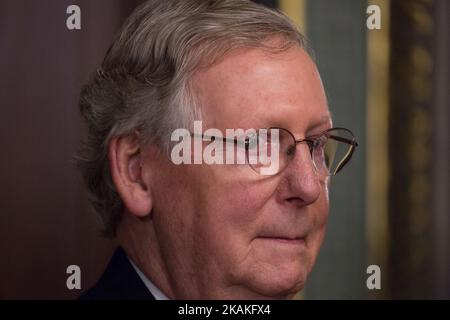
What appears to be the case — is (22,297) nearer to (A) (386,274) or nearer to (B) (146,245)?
Answer: (B) (146,245)

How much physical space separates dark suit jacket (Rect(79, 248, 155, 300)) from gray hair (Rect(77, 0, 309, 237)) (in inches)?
5.4

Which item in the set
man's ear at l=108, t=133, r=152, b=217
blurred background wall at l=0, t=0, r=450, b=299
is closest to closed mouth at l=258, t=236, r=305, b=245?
man's ear at l=108, t=133, r=152, b=217

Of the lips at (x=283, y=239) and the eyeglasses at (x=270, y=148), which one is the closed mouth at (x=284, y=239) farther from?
the eyeglasses at (x=270, y=148)

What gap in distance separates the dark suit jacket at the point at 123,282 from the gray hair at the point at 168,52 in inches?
5.4

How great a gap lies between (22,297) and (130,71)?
0.56 m

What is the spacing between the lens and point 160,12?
145 centimetres

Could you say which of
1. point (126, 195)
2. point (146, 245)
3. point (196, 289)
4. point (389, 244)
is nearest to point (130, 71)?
point (126, 195)

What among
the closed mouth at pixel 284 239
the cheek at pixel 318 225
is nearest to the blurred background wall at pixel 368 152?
the cheek at pixel 318 225

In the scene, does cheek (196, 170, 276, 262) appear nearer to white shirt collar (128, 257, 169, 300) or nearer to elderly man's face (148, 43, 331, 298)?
elderly man's face (148, 43, 331, 298)

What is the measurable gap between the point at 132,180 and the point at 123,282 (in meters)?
0.20

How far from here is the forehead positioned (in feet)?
4.49
